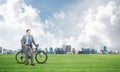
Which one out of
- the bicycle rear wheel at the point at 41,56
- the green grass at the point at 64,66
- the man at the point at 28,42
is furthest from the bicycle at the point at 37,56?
the man at the point at 28,42

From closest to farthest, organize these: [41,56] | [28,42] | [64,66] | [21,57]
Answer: [64,66] → [28,42] → [41,56] → [21,57]

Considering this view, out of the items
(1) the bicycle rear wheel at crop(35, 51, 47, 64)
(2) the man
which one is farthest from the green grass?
(2) the man

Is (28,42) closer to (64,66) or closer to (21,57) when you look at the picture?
(21,57)

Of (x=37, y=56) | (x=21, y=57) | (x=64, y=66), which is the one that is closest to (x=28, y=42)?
(x=37, y=56)

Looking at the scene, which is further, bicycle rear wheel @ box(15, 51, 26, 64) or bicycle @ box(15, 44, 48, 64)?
bicycle rear wheel @ box(15, 51, 26, 64)

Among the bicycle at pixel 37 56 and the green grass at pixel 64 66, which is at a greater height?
the bicycle at pixel 37 56

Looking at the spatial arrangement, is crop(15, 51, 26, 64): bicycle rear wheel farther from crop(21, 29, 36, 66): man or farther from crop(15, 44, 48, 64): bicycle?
crop(21, 29, 36, 66): man

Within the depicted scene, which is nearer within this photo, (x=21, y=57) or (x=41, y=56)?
(x=41, y=56)

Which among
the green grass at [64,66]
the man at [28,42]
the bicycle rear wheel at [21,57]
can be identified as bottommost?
the green grass at [64,66]

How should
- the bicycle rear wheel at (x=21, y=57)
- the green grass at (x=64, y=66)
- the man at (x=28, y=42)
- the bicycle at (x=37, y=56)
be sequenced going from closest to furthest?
the green grass at (x=64, y=66)
the man at (x=28, y=42)
the bicycle at (x=37, y=56)
the bicycle rear wheel at (x=21, y=57)

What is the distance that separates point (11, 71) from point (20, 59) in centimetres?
535

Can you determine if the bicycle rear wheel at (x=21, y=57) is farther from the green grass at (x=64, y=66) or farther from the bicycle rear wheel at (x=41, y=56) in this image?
the bicycle rear wheel at (x=41, y=56)

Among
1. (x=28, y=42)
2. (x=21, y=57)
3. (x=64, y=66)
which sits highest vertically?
(x=28, y=42)

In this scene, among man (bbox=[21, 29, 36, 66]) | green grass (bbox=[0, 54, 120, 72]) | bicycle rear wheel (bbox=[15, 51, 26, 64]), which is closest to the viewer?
green grass (bbox=[0, 54, 120, 72])
